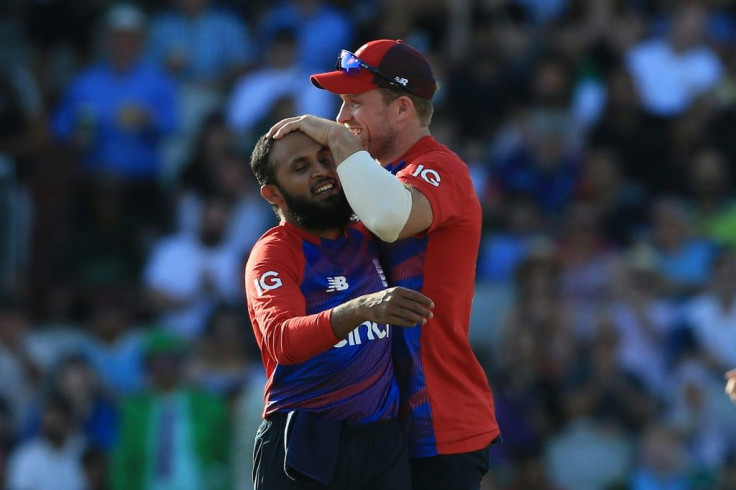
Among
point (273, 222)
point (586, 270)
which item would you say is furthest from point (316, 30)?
point (586, 270)

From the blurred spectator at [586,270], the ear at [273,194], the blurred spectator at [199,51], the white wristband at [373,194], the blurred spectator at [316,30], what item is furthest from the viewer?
the blurred spectator at [199,51]

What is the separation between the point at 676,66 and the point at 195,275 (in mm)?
3972

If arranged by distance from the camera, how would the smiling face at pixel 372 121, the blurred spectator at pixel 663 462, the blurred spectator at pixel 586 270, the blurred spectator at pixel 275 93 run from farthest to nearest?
the blurred spectator at pixel 275 93 < the blurred spectator at pixel 586 270 < the blurred spectator at pixel 663 462 < the smiling face at pixel 372 121

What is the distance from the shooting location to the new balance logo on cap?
4688 millimetres

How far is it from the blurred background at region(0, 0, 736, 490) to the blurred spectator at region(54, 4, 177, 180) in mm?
18

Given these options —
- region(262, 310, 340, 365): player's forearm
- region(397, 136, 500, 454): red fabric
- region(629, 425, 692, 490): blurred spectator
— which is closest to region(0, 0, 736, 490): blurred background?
region(629, 425, 692, 490): blurred spectator

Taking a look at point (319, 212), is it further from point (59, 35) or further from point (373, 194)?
point (59, 35)

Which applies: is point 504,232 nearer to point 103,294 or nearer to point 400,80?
point 103,294

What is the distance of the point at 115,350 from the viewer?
1001 cm

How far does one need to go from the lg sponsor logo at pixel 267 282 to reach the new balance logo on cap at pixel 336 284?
0.19 metres

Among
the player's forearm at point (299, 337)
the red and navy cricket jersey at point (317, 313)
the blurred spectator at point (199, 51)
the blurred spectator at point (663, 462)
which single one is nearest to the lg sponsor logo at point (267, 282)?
the red and navy cricket jersey at point (317, 313)

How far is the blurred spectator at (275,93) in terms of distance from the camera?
10.8 meters

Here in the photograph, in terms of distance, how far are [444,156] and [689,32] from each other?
6.85 metres

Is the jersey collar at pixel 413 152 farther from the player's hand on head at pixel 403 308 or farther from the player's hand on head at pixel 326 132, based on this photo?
the player's hand on head at pixel 403 308
